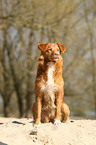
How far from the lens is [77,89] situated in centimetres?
1498

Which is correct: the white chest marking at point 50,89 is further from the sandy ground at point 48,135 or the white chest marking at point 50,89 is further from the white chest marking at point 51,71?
the sandy ground at point 48,135

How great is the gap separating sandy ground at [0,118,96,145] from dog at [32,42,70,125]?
26 cm

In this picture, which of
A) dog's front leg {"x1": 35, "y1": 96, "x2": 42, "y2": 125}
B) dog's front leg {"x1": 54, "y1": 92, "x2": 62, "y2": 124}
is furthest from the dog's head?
dog's front leg {"x1": 35, "y1": 96, "x2": 42, "y2": 125}

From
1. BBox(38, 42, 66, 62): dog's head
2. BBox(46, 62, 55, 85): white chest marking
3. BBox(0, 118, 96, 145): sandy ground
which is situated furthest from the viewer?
BBox(46, 62, 55, 85): white chest marking

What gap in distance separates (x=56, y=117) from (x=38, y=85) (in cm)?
84

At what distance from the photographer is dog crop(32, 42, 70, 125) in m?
5.03

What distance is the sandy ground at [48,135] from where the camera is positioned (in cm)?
435

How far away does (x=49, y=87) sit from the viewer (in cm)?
502

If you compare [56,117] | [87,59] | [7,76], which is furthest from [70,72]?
[56,117]

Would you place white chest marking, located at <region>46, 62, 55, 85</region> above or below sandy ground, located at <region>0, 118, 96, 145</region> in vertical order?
above

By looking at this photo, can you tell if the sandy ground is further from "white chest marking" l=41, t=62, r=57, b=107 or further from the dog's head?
the dog's head

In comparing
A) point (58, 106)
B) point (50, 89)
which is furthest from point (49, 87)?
point (58, 106)

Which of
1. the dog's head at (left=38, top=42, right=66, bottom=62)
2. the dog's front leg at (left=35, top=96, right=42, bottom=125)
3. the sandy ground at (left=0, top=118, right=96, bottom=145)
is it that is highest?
the dog's head at (left=38, top=42, right=66, bottom=62)

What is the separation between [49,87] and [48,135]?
1.06 metres
